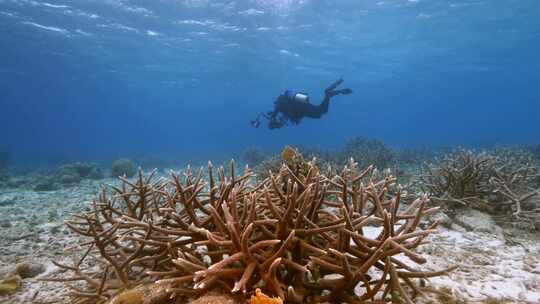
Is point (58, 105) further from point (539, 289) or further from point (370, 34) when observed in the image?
point (539, 289)

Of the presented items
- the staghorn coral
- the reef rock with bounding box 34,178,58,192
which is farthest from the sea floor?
the reef rock with bounding box 34,178,58,192

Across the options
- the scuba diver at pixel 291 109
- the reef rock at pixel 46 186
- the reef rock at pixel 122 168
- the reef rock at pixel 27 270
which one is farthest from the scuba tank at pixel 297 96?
A: the reef rock at pixel 122 168

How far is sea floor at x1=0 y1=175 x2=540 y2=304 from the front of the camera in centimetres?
296

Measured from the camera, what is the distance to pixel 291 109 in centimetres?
1236

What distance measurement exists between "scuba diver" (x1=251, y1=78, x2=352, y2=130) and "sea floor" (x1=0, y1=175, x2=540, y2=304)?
7.70m

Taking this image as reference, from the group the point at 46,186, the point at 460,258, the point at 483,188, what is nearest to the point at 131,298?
the point at 460,258

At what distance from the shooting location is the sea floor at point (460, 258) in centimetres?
296

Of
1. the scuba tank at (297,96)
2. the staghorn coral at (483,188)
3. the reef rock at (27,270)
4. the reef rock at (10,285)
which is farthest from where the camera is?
the scuba tank at (297,96)

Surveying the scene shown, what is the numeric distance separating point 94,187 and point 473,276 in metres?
13.6

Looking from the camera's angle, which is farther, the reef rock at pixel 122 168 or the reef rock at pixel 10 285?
the reef rock at pixel 122 168

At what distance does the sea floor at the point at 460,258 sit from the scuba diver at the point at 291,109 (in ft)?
25.3

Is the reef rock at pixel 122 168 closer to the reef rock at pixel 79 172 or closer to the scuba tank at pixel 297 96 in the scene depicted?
the reef rock at pixel 79 172

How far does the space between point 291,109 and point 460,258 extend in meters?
9.27

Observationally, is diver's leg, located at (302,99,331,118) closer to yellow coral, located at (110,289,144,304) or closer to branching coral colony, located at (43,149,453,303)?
branching coral colony, located at (43,149,453,303)
